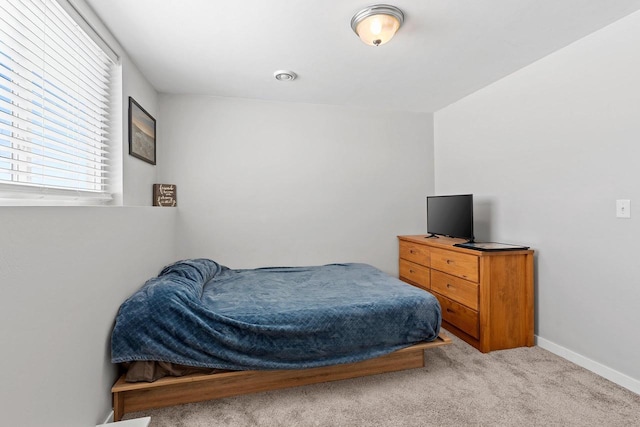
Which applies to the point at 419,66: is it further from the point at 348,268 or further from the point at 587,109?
the point at 348,268

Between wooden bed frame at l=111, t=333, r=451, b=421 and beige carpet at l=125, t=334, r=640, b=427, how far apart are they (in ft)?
0.14

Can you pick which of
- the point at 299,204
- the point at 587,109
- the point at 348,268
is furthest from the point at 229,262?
the point at 587,109

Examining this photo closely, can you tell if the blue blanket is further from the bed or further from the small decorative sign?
the small decorative sign

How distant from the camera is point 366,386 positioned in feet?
6.58

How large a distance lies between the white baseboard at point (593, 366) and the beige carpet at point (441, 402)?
0.05 meters

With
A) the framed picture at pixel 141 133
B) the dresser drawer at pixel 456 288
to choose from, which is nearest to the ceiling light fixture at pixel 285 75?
the framed picture at pixel 141 133

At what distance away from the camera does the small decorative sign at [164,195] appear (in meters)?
3.09

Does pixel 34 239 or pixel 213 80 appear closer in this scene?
pixel 34 239

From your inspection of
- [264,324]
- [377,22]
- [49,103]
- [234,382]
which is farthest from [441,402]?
[49,103]

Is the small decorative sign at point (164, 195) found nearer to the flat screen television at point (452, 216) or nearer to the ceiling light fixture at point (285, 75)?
the ceiling light fixture at point (285, 75)

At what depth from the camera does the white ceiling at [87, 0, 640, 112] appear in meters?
1.86

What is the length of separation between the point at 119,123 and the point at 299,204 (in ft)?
6.31

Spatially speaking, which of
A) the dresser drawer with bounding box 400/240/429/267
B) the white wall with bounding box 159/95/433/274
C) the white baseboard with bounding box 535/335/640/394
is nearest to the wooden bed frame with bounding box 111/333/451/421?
the white baseboard with bounding box 535/335/640/394

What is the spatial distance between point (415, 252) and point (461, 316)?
93cm
